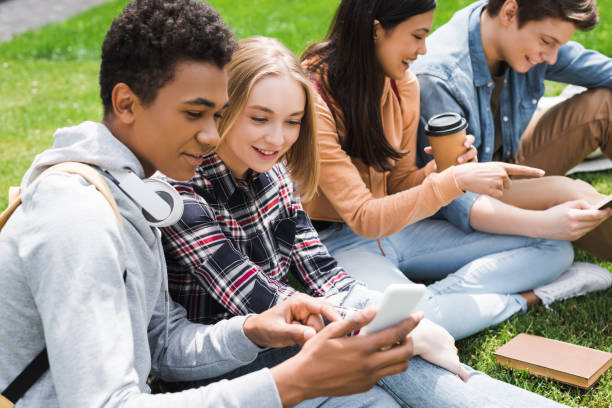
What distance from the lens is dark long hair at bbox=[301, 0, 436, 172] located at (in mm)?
2754

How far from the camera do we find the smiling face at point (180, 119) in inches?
62.2

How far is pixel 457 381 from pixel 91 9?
10.7 metres

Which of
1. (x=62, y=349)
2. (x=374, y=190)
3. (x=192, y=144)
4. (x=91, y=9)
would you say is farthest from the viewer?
(x=91, y=9)

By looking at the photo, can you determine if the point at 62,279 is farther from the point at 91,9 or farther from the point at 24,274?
the point at 91,9

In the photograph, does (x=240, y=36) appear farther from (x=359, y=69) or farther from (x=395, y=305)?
(x=395, y=305)

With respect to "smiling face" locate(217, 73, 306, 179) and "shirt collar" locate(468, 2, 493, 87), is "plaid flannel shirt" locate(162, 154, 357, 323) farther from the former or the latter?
"shirt collar" locate(468, 2, 493, 87)

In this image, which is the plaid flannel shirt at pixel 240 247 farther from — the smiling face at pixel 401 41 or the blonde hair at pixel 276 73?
the smiling face at pixel 401 41

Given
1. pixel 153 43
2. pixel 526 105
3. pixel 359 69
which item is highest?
pixel 153 43

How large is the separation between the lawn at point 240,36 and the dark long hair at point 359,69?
415 millimetres

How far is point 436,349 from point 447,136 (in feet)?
3.26

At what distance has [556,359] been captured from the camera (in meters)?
2.50

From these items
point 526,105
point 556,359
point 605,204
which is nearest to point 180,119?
point 556,359

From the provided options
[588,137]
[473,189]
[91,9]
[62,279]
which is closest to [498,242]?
[473,189]

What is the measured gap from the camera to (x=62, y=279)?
129 cm
